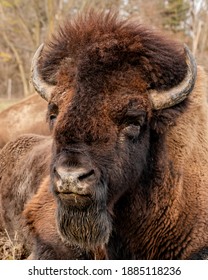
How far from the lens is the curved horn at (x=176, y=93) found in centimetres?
439

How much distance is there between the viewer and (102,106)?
13.5 ft

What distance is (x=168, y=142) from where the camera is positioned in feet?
16.0

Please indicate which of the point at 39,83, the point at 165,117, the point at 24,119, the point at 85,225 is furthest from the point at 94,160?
the point at 24,119

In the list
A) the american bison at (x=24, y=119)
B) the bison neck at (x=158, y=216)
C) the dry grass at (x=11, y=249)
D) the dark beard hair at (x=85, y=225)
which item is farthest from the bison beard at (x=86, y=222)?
the american bison at (x=24, y=119)

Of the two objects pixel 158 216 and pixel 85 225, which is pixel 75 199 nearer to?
pixel 85 225

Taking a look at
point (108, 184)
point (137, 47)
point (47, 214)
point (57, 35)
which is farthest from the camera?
point (47, 214)

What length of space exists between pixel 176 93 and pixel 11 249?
2886 millimetres

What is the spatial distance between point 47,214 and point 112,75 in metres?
1.63

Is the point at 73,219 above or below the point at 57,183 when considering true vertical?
below

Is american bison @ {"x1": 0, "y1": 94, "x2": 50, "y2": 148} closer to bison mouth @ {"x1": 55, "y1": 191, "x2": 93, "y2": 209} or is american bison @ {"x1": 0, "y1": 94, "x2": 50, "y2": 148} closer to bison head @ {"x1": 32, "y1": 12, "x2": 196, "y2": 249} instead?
bison head @ {"x1": 32, "y1": 12, "x2": 196, "y2": 249}

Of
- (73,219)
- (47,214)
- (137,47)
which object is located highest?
(137,47)

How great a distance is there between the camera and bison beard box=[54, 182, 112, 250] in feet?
13.4

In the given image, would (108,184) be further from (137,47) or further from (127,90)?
Result: (137,47)
